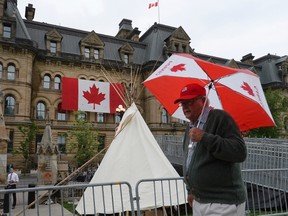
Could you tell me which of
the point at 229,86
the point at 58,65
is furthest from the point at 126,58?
the point at 229,86

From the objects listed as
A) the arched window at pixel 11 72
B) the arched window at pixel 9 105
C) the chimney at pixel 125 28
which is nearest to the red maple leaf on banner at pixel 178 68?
the arched window at pixel 9 105

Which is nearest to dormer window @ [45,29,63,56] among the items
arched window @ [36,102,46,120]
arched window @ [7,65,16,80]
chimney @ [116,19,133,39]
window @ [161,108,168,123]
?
arched window @ [7,65,16,80]

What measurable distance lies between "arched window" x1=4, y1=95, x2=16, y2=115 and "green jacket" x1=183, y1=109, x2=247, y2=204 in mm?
31042

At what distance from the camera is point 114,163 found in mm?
7141

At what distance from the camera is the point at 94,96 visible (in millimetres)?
32875

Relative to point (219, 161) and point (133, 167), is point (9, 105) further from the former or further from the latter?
point (219, 161)

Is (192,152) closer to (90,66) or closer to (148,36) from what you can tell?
(90,66)

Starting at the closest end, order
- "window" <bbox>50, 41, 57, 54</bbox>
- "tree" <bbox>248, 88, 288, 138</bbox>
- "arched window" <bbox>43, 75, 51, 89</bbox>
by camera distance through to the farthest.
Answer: "tree" <bbox>248, 88, 288, 138</bbox> → "arched window" <bbox>43, 75, 51, 89</bbox> → "window" <bbox>50, 41, 57, 54</bbox>

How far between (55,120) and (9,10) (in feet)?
46.1

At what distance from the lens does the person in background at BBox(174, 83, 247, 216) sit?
97.9 inches

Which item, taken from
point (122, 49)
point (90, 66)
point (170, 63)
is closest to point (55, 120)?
point (90, 66)

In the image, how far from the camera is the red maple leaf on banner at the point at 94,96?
32562 mm

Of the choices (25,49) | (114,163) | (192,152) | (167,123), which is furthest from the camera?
(167,123)

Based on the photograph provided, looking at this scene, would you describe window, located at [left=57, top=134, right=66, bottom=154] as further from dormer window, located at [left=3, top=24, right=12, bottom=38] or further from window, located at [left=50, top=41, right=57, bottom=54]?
dormer window, located at [left=3, top=24, right=12, bottom=38]
